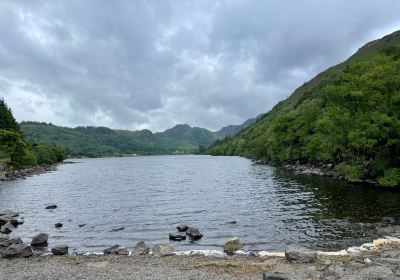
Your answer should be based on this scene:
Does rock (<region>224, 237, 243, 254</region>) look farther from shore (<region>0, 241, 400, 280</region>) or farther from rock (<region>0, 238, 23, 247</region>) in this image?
rock (<region>0, 238, 23, 247</region>)

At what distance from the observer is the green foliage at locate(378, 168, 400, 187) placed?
54.9 metres

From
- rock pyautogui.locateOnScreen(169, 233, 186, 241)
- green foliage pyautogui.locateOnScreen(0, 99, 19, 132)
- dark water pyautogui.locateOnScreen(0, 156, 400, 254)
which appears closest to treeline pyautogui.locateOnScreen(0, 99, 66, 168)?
green foliage pyautogui.locateOnScreen(0, 99, 19, 132)

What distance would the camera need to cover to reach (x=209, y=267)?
20703 mm

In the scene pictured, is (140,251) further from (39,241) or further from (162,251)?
(39,241)

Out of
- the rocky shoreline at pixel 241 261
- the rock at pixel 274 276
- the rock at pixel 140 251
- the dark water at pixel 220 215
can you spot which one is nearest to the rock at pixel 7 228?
the dark water at pixel 220 215

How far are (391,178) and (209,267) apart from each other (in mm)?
45954

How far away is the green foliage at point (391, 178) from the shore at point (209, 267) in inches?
1392

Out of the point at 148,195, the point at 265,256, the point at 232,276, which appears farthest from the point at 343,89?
the point at 232,276

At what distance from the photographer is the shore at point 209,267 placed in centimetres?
1845

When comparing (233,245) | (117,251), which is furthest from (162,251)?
(233,245)

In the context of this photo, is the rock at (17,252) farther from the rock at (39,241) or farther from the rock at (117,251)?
the rock at (117,251)

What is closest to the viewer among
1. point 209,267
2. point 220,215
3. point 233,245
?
point 209,267

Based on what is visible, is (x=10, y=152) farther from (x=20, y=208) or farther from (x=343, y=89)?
(x=343, y=89)

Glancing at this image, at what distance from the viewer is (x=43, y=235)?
30766 millimetres
